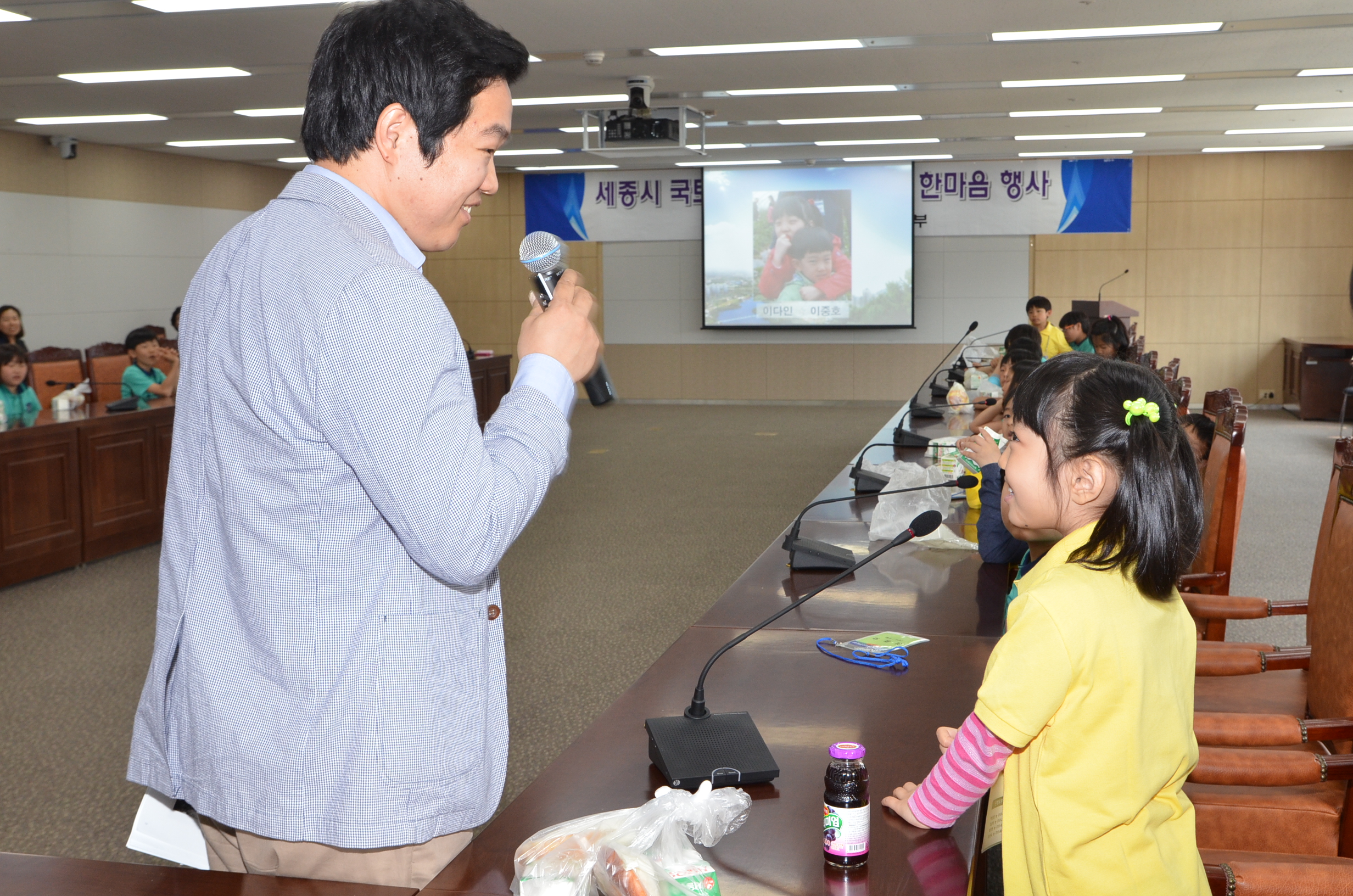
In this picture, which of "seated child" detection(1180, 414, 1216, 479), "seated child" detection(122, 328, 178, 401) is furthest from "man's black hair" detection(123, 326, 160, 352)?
"seated child" detection(1180, 414, 1216, 479)

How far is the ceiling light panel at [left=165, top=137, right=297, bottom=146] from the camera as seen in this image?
9.73 meters

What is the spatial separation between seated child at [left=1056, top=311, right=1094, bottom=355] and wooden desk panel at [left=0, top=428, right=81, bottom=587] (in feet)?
20.2

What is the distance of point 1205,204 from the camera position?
11.3 meters

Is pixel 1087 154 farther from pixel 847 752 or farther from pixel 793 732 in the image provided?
pixel 847 752

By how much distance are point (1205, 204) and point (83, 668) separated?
11297mm

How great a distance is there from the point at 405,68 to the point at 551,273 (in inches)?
12.1

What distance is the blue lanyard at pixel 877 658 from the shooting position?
1.79 metres

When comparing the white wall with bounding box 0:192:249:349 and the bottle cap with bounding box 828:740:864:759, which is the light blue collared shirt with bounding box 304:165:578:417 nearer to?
the bottle cap with bounding box 828:740:864:759

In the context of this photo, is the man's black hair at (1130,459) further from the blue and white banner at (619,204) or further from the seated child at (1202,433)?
the blue and white banner at (619,204)

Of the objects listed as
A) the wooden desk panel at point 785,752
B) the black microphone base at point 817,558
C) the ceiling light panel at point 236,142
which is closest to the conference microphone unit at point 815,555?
the black microphone base at point 817,558

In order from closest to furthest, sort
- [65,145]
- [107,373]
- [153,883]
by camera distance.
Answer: [153,883]
[107,373]
[65,145]

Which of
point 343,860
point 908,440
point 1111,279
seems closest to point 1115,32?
point 908,440

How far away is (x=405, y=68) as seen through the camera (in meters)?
0.88

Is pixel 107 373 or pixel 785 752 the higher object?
pixel 107 373
